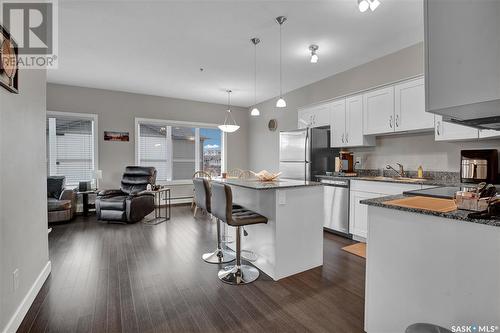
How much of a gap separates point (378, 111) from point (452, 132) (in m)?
1.01

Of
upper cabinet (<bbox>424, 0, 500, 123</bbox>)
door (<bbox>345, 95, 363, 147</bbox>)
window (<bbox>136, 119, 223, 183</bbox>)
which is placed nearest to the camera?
upper cabinet (<bbox>424, 0, 500, 123</bbox>)

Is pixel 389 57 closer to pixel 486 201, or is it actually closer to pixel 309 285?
pixel 486 201

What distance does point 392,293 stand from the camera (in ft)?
4.90

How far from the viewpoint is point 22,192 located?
6.40 ft

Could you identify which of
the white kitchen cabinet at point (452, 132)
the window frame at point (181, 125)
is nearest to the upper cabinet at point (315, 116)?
the white kitchen cabinet at point (452, 132)

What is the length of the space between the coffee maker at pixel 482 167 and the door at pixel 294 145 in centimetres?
224

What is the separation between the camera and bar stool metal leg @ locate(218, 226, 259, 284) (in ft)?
8.01

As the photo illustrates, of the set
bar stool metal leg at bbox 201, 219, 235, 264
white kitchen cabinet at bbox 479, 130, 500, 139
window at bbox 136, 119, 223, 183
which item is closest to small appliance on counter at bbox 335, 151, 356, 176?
white kitchen cabinet at bbox 479, 130, 500, 139

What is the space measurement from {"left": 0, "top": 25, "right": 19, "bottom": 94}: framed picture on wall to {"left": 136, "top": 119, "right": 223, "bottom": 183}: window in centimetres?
429

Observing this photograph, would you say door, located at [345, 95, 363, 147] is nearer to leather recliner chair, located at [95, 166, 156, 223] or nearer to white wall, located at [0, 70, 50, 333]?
leather recliner chair, located at [95, 166, 156, 223]

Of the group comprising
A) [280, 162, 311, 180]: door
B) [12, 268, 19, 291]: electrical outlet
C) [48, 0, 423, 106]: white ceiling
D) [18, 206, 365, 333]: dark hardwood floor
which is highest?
[48, 0, 423, 106]: white ceiling

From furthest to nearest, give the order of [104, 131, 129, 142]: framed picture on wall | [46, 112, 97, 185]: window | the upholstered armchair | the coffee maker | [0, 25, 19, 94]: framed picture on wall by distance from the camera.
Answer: [104, 131, 129, 142]: framed picture on wall < [46, 112, 97, 185]: window < the upholstered armchair < the coffee maker < [0, 25, 19, 94]: framed picture on wall

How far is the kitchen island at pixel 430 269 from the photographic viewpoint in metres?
1.14

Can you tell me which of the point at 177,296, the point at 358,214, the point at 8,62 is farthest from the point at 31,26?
the point at 358,214
